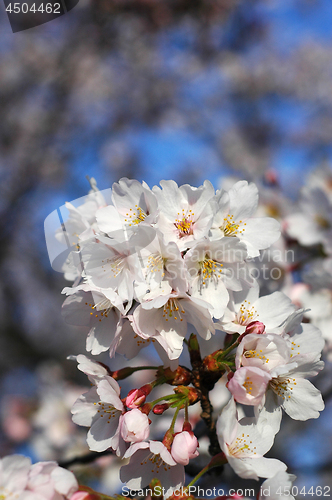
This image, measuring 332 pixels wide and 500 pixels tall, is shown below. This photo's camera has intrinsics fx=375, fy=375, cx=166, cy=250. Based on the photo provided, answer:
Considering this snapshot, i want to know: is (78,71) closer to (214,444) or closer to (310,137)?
(310,137)

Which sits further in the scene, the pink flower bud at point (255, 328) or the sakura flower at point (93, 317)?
the sakura flower at point (93, 317)

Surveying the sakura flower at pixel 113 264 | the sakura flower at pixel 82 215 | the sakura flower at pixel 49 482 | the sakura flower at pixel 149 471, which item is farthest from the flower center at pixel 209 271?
the sakura flower at pixel 49 482

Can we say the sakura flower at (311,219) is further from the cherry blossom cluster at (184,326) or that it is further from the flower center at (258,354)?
the flower center at (258,354)

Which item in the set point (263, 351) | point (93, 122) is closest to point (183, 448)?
point (263, 351)

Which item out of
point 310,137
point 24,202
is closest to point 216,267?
point 24,202

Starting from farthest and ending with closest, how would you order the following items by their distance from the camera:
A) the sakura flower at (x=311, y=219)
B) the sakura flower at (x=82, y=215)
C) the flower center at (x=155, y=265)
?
the sakura flower at (x=311, y=219), the sakura flower at (x=82, y=215), the flower center at (x=155, y=265)

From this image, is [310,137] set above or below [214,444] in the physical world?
below

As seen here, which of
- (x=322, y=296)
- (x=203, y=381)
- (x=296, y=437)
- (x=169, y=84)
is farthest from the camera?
(x=169, y=84)

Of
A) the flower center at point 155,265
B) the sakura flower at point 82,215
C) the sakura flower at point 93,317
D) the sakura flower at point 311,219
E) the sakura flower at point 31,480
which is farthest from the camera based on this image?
the sakura flower at point 311,219
